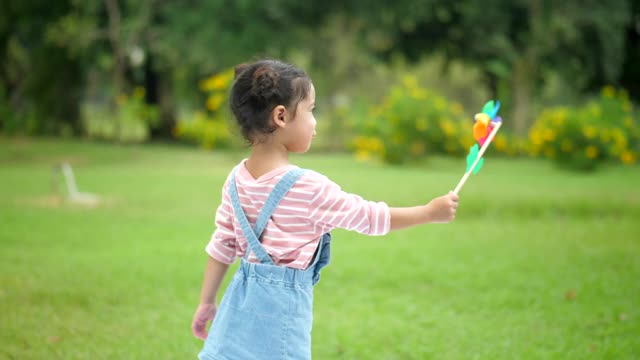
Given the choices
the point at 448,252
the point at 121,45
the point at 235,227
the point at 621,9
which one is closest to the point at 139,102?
the point at 121,45

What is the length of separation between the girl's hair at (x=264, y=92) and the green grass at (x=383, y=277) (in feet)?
6.22

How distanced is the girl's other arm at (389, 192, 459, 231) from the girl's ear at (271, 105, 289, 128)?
14.3 inches

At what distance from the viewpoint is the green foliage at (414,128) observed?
A: 1405cm

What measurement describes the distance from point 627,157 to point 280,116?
12170 mm

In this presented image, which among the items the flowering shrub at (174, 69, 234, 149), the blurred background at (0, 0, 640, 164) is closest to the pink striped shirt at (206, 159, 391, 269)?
the blurred background at (0, 0, 640, 164)

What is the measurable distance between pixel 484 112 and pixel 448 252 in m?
4.41

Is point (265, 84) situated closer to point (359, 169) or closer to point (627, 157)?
point (359, 169)

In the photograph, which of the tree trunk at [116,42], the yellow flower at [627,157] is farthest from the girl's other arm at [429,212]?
the tree trunk at [116,42]

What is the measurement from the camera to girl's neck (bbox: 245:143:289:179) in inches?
89.7

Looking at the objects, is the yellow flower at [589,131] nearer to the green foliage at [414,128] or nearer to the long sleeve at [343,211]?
the green foliage at [414,128]

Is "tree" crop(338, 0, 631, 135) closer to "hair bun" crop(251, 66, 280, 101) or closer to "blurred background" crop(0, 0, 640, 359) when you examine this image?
"blurred background" crop(0, 0, 640, 359)

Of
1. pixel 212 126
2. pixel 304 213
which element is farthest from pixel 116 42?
pixel 304 213

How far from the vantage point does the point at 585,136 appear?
12555mm

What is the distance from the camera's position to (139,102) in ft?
66.3
